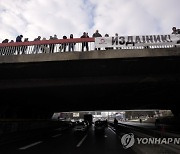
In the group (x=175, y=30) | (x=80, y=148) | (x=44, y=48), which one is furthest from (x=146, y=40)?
(x=80, y=148)

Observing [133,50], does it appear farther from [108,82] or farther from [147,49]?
[108,82]

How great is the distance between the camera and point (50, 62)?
16.8 m

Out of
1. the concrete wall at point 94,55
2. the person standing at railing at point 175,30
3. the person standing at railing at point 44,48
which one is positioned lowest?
the concrete wall at point 94,55

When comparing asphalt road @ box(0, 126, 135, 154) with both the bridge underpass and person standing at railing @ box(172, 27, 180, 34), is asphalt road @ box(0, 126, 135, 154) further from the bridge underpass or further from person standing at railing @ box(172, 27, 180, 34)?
person standing at railing @ box(172, 27, 180, 34)

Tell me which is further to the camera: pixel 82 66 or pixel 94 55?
pixel 82 66

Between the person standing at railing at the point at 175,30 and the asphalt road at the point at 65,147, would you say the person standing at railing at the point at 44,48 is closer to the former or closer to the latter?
the asphalt road at the point at 65,147

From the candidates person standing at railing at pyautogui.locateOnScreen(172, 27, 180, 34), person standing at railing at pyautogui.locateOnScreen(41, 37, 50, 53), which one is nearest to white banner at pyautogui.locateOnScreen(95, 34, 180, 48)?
person standing at railing at pyautogui.locateOnScreen(172, 27, 180, 34)

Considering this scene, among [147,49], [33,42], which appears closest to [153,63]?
[147,49]

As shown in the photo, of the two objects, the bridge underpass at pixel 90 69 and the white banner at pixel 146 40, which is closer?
the bridge underpass at pixel 90 69

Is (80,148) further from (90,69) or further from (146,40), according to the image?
(146,40)

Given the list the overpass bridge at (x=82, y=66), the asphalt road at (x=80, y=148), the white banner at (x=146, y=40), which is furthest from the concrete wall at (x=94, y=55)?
the asphalt road at (x=80, y=148)

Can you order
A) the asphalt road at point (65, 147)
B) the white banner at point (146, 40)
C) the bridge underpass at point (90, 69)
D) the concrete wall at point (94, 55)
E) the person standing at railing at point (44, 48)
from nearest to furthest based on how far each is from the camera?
the asphalt road at point (65, 147)
the concrete wall at point (94, 55)
the bridge underpass at point (90, 69)
the white banner at point (146, 40)
the person standing at railing at point (44, 48)

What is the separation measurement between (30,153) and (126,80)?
1060 centimetres

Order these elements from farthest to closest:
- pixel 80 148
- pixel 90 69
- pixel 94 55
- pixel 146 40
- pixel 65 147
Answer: pixel 90 69 < pixel 146 40 < pixel 94 55 < pixel 65 147 < pixel 80 148
